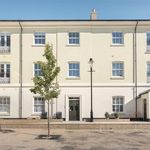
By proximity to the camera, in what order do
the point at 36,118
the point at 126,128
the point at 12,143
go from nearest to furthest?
the point at 12,143, the point at 126,128, the point at 36,118

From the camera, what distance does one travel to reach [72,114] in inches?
1588

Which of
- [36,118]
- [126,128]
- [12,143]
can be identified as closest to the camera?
[12,143]

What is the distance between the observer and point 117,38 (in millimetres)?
40656

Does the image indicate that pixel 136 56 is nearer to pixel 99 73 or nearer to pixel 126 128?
pixel 99 73

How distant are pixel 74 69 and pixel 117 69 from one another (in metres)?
4.37

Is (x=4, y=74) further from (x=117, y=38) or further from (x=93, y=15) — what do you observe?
(x=117, y=38)

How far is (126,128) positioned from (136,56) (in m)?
10.9

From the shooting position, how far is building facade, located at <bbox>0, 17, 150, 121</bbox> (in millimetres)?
39875

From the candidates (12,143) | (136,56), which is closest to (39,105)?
(136,56)

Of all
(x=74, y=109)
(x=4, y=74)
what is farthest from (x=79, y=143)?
(x=4, y=74)

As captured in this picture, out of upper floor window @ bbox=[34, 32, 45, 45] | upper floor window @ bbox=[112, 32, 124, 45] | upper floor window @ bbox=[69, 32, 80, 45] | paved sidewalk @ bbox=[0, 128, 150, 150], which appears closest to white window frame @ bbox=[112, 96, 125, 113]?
upper floor window @ bbox=[112, 32, 124, 45]

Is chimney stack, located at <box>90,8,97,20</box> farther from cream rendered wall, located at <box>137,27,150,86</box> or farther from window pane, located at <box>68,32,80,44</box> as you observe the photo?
cream rendered wall, located at <box>137,27,150,86</box>

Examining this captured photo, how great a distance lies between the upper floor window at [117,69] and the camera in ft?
132

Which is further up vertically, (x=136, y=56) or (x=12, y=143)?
(x=136, y=56)
